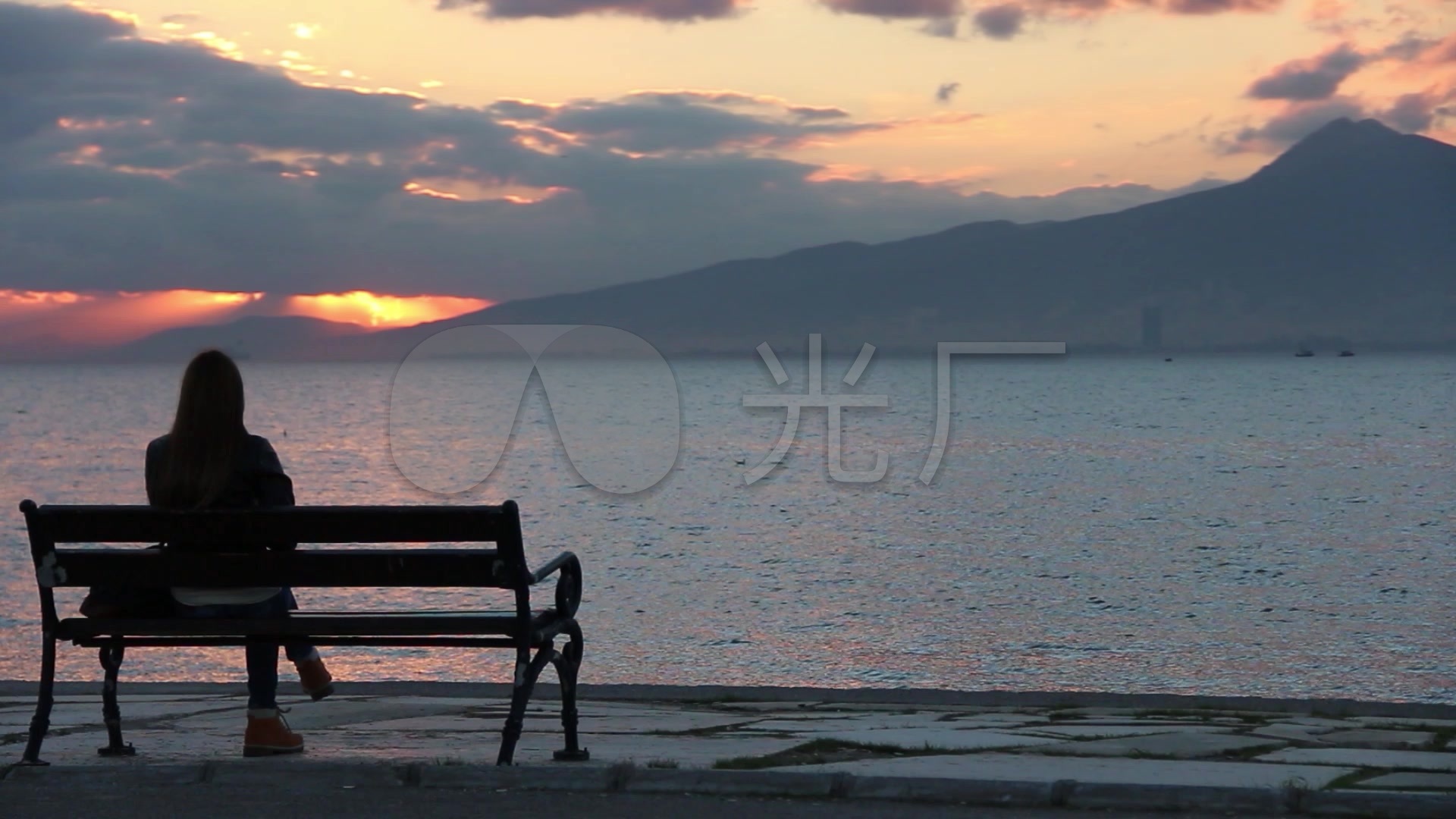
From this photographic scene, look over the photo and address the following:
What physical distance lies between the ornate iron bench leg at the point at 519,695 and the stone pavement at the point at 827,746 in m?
0.12

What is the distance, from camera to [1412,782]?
531cm

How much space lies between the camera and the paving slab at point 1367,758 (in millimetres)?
5797

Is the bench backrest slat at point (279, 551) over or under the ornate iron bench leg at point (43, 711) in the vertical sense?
over

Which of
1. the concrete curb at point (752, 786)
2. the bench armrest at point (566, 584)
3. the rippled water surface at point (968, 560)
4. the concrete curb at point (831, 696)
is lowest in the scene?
the rippled water surface at point (968, 560)

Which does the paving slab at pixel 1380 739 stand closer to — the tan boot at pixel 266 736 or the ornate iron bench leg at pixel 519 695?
the ornate iron bench leg at pixel 519 695

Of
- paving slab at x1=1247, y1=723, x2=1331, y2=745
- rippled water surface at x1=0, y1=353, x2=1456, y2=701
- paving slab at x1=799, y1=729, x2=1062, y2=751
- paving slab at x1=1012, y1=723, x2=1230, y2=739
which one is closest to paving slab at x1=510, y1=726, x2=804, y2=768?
paving slab at x1=799, y1=729, x2=1062, y2=751

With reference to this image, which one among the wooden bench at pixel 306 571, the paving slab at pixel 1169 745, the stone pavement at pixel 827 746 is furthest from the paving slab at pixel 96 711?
the paving slab at pixel 1169 745

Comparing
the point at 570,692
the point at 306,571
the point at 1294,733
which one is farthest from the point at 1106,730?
the point at 306,571

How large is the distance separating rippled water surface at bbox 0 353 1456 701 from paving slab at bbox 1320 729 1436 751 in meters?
12.2

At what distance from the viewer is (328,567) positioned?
19.3ft

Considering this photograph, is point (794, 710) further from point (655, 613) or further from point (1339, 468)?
point (1339, 468)

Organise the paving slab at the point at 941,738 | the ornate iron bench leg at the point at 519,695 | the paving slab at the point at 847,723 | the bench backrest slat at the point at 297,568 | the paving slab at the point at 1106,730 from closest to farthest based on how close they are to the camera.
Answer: the ornate iron bench leg at the point at 519,695 → the bench backrest slat at the point at 297,568 → the paving slab at the point at 941,738 → the paving slab at the point at 1106,730 → the paving slab at the point at 847,723

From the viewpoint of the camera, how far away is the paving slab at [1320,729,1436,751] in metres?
6.56

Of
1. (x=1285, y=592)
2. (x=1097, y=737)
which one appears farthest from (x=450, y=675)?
(x=1285, y=592)
